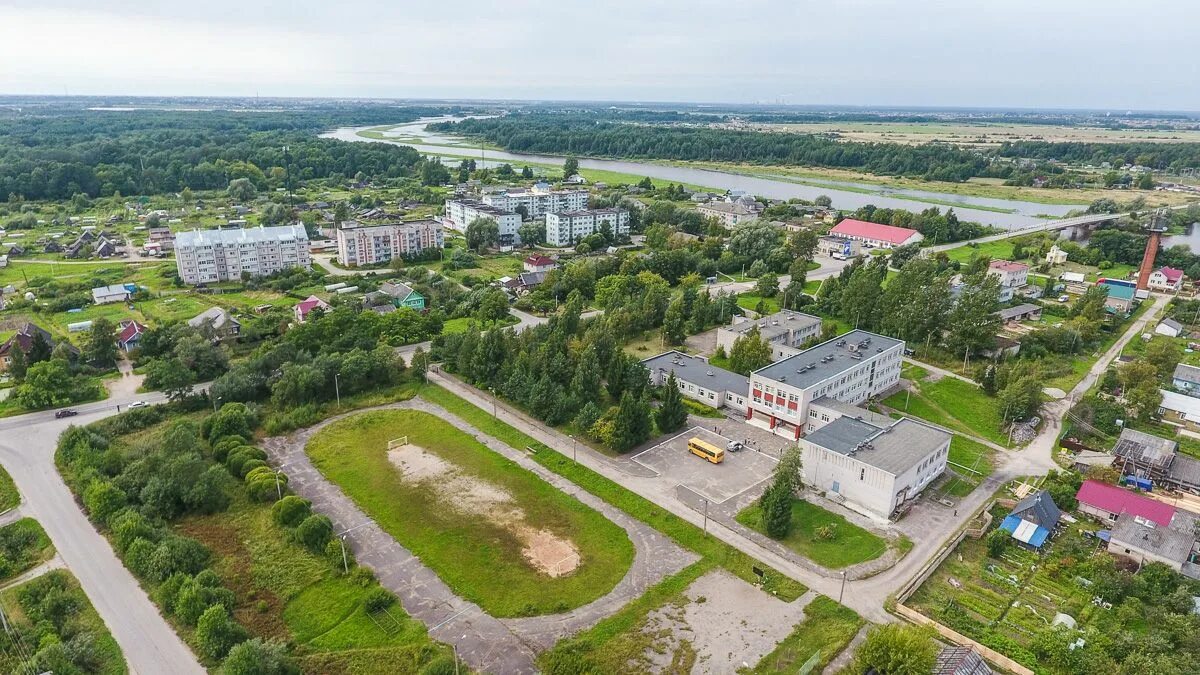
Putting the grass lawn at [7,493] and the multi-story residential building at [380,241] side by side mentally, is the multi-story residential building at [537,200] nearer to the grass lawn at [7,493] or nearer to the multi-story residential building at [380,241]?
the multi-story residential building at [380,241]

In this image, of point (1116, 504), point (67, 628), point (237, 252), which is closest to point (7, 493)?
point (67, 628)

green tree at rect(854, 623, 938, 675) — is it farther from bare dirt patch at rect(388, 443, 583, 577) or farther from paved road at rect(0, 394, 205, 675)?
paved road at rect(0, 394, 205, 675)

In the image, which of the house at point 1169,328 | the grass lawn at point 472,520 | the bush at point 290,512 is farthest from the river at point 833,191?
the bush at point 290,512

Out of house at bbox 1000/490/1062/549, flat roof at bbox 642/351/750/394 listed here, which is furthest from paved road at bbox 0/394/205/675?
house at bbox 1000/490/1062/549

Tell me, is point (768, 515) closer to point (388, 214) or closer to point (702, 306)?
point (702, 306)

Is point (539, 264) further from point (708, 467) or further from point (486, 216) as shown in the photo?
point (708, 467)

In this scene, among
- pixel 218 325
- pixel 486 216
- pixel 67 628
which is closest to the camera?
pixel 67 628

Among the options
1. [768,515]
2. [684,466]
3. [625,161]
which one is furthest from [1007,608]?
[625,161]
